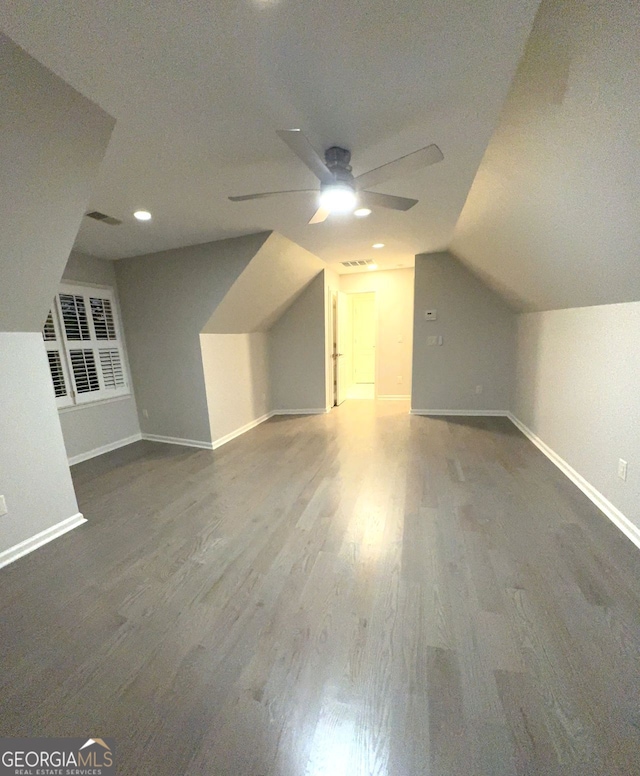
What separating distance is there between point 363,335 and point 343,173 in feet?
19.8

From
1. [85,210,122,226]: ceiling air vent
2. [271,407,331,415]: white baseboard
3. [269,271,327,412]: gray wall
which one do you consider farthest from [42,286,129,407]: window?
[271,407,331,415]: white baseboard

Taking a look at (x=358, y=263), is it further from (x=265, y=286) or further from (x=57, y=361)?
(x=57, y=361)

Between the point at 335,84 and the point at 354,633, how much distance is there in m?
2.44

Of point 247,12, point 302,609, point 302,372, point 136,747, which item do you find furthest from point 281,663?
point 302,372

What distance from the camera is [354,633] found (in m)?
1.38

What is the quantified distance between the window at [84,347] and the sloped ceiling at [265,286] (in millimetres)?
1378

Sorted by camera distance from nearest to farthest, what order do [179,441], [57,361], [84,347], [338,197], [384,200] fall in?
[338,197] < [384,200] < [57,361] < [84,347] < [179,441]

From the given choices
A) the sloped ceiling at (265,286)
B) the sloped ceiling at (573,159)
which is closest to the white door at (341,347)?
the sloped ceiling at (265,286)

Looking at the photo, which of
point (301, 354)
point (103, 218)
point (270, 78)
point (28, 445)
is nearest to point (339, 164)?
point (270, 78)

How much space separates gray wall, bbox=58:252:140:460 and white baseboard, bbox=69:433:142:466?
0.5 inches

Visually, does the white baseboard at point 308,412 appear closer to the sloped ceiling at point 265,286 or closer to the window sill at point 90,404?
the sloped ceiling at point 265,286

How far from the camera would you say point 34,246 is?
5.52 ft

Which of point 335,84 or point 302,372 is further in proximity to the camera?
point 302,372

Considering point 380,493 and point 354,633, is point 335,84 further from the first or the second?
point 380,493
